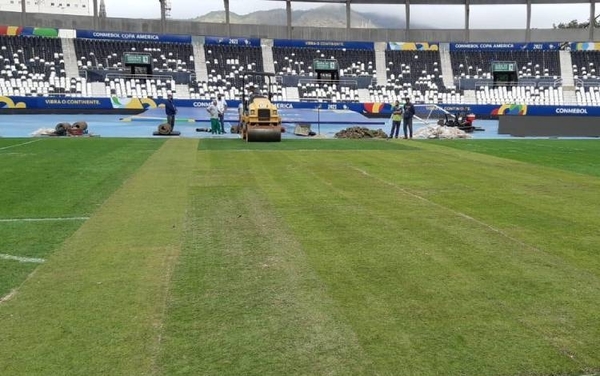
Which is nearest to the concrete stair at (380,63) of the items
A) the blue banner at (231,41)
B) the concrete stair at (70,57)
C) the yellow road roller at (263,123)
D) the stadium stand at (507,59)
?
the stadium stand at (507,59)

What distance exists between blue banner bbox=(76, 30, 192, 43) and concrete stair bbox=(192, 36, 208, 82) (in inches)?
25.9

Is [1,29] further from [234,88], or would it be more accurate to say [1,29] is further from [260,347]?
[260,347]

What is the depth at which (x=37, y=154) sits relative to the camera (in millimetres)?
17031

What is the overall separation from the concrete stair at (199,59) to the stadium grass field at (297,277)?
4085 centimetres

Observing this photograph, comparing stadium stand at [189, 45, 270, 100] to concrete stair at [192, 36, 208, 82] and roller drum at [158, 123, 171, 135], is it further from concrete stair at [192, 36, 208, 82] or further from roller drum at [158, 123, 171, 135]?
roller drum at [158, 123, 171, 135]

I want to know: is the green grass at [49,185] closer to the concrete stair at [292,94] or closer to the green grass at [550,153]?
the green grass at [550,153]

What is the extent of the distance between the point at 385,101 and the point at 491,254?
47.1 meters

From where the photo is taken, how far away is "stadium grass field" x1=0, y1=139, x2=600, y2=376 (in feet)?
13.1

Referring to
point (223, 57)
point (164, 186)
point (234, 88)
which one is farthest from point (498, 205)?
point (223, 57)

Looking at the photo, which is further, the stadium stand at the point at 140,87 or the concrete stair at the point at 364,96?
the concrete stair at the point at 364,96

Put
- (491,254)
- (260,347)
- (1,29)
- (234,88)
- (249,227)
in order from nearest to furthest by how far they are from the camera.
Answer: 1. (260,347)
2. (491,254)
3. (249,227)
4. (1,29)
5. (234,88)

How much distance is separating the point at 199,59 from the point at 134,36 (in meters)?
5.97

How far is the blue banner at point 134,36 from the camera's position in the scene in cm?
5012

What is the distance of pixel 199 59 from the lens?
53062 millimetres
